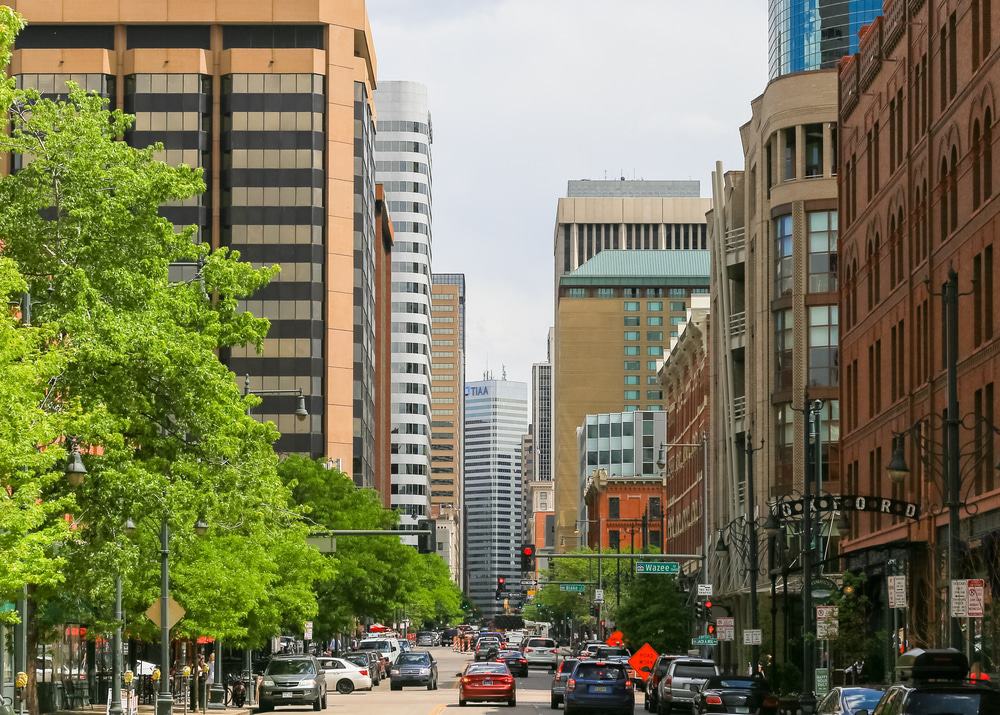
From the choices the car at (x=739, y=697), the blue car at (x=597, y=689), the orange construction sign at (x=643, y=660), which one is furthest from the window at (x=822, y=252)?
the car at (x=739, y=697)

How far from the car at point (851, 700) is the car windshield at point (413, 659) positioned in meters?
50.3

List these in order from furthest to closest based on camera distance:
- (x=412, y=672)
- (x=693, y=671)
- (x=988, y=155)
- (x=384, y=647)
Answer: (x=384, y=647), (x=412, y=672), (x=693, y=671), (x=988, y=155)

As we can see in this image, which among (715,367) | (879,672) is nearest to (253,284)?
(879,672)

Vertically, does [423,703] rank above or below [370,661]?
above

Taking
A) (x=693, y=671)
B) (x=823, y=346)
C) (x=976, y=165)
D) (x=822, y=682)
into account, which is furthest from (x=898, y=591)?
(x=823, y=346)

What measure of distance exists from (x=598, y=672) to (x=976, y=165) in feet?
55.0

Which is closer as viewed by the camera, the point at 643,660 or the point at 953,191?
the point at 953,191

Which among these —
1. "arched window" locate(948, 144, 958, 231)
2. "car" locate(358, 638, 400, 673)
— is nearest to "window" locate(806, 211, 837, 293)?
"arched window" locate(948, 144, 958, 231)

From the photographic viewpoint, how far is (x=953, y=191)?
45.0 metres

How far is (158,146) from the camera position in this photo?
4350 centimetres

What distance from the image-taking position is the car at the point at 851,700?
85.0 ft

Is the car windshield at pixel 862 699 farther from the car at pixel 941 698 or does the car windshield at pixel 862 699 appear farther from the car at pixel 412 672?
the car at pixel 412 672

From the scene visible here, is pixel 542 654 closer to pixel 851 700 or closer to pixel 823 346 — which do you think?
pixel 823 346

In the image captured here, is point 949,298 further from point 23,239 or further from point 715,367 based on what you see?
point 715,367
